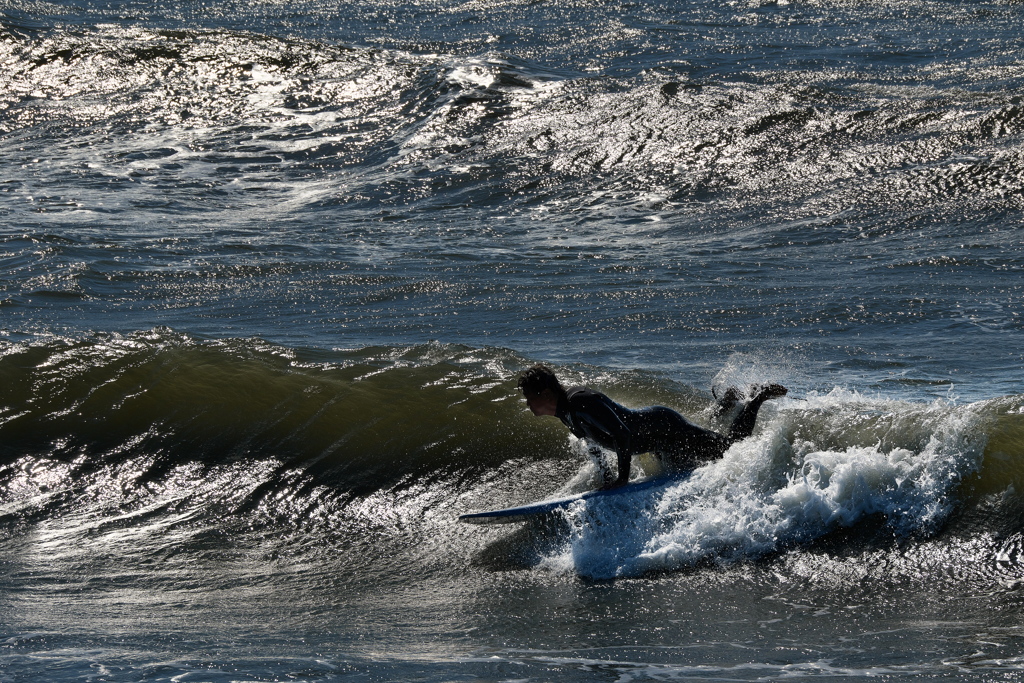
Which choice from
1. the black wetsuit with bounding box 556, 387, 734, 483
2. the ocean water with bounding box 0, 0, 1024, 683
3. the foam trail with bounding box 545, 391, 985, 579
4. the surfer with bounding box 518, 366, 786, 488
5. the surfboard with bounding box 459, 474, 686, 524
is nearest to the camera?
the ocean water with bounding box 0, 0, 1024, 683

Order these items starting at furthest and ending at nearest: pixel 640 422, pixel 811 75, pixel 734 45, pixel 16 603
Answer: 1. pixel 734 45
2. pixel 811 75
3. pixel 640 422
4. pixel 16 603

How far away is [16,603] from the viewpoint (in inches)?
235

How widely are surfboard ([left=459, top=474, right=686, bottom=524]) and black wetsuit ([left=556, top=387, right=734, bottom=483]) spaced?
10 cm

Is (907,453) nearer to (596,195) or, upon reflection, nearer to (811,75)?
(596,195)

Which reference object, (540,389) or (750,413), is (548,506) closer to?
(540,389)

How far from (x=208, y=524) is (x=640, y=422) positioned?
312 cm

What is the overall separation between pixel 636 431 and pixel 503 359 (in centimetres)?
281

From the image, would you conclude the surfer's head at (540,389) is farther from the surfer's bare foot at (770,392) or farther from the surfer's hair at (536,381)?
the surfer's bare foot at (770,392)

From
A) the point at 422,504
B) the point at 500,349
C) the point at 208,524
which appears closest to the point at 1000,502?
the point at 422,504

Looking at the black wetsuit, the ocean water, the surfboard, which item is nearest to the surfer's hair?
the black wetsuit

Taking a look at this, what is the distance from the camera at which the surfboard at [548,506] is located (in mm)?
6691

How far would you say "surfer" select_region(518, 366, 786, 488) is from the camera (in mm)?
6465

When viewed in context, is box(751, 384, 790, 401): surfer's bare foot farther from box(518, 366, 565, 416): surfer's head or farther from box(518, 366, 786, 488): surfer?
box(518, 366, 565, 416): surfer's head

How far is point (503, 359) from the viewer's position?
9531 mm
